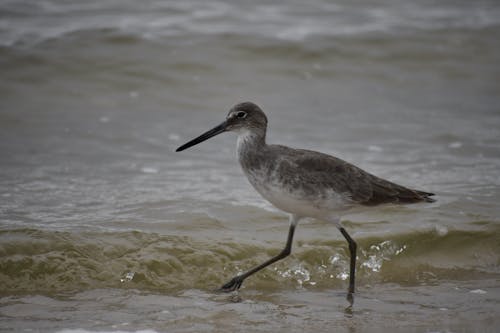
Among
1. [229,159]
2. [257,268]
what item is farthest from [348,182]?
[229,159]

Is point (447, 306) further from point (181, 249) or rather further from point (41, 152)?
point (41, 152)

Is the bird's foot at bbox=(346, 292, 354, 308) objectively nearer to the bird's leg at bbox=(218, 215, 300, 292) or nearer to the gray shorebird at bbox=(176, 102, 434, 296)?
the gray shorebird at bbox=(176, 102, 434, 296)

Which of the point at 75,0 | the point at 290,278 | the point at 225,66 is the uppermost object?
the point at 75,0

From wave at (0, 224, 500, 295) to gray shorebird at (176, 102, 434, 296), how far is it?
31cm

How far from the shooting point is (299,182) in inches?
223

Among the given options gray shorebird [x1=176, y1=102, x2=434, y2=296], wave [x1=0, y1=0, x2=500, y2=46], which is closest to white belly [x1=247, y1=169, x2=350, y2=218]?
gray shorebird [x1=176, y1=102, x2=434, y2=296]

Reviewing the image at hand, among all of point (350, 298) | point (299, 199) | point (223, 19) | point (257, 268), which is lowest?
point (350, 298)

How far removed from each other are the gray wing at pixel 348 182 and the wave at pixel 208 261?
2.47 feet

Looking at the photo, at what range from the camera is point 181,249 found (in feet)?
20.7

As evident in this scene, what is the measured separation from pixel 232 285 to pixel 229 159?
3498 mm

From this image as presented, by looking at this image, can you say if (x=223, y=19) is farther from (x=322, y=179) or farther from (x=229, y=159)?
(x=322, y=179)

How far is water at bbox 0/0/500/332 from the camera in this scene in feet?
18.6

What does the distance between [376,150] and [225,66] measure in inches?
152

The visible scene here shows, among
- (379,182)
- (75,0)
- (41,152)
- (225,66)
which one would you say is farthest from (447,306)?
(75,0)
